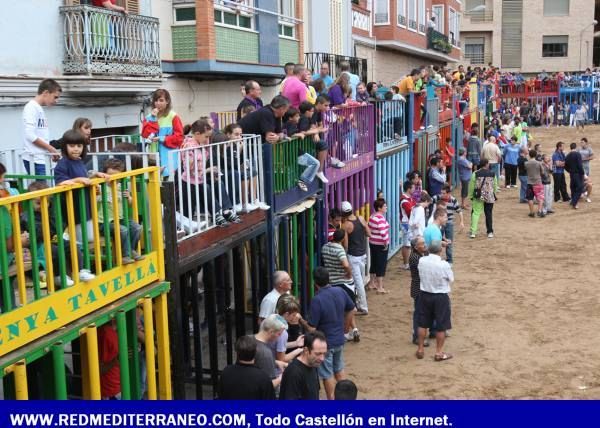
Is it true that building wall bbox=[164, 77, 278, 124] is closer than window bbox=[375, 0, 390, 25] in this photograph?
Yes

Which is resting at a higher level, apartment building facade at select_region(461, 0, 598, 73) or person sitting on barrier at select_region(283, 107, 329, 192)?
apartment building facade at select_region(461, 0, 598, 73)

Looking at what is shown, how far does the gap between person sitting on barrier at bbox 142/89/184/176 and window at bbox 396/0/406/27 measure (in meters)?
26.2

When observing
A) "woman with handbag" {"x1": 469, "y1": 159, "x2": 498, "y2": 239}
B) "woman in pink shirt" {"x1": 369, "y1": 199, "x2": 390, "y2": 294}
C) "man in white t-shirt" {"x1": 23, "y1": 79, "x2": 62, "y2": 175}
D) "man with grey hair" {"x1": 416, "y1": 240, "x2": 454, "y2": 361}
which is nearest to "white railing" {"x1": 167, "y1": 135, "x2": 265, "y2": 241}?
"man in white t-shirt" {"x1": 23, "y1": 79, "x2": 62, "y2": 175}

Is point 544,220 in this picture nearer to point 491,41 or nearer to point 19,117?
point 19,117

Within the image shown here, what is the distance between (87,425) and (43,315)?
930 mm

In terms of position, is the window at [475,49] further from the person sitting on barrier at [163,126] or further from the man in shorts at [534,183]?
the person sitting on barrier at [163,126]

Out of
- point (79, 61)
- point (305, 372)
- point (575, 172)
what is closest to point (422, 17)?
point (575, 172)

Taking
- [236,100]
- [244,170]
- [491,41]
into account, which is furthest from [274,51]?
[491,41]

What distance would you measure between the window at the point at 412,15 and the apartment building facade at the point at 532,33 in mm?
22510

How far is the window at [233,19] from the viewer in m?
15.8

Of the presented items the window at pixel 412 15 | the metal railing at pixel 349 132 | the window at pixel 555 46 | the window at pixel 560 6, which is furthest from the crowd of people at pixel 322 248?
the window at pixel 560 6

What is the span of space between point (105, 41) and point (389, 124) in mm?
6298

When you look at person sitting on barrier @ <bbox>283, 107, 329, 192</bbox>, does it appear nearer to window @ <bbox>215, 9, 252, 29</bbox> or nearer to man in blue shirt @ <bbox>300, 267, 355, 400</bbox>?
man in blue shirt @ <bbox>300, 267, 355, 400</bbox>

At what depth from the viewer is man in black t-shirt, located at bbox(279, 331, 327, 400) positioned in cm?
625
